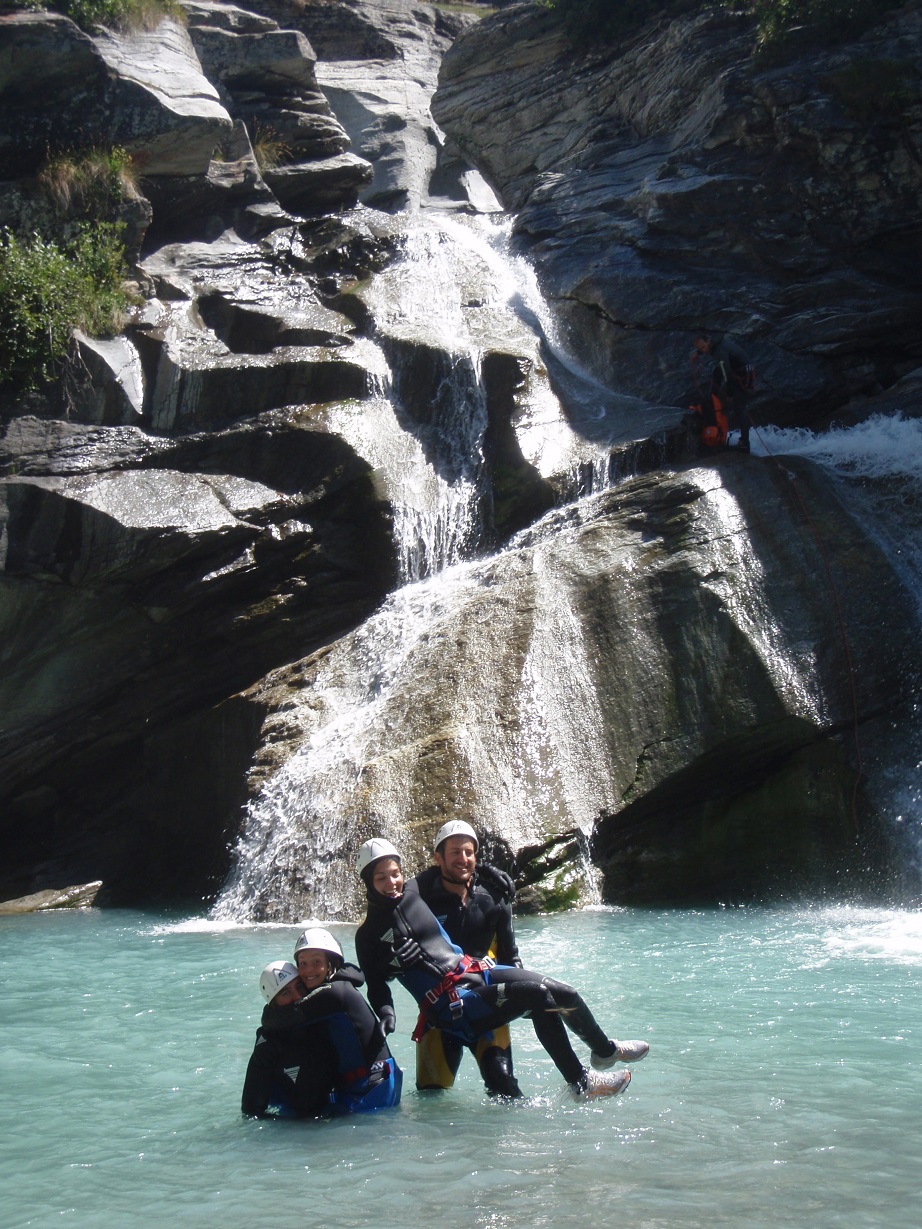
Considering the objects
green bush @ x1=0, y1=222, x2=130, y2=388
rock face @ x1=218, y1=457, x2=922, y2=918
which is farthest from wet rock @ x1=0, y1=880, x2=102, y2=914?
green bush @ x1=0, y1=222, x2=130, y2=388

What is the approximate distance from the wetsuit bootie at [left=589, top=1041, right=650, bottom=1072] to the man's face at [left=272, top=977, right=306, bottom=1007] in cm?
138

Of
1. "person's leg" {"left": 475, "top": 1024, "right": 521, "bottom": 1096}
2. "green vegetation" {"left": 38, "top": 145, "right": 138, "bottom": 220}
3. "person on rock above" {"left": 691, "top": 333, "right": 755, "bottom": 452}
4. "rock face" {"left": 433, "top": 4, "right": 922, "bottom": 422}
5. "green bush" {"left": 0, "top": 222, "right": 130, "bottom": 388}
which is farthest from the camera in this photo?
"green vegetation" {"left": 38, "top": 145, "right": 138, "bottom": 220}

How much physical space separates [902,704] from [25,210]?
15020 mm

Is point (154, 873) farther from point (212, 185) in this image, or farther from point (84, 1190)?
point (212, 185)

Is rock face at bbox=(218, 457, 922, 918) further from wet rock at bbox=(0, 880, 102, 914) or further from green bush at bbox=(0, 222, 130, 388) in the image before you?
green bush at bbox=(0, 222, 130, 388)

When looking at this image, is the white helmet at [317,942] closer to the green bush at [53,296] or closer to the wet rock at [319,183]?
the green bush at [53,296]

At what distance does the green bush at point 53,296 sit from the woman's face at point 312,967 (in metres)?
12.6

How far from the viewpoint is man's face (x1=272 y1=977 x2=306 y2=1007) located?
16.6ft

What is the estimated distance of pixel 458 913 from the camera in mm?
5621

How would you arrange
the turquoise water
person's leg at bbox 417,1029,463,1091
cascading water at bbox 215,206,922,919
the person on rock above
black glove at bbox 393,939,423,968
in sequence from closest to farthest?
the turquoise water → black glove at bbox 393,939,423,968 → person's leg at bbox 417,1029,463,1091 → cascading water at bbox 215,206,922,919 → the person on rock above

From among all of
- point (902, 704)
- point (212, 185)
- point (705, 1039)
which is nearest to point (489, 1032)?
point (705, 1039)

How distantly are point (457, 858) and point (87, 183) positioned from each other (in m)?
16.2

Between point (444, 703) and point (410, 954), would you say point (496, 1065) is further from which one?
point (444, 703)

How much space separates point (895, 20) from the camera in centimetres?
1977
